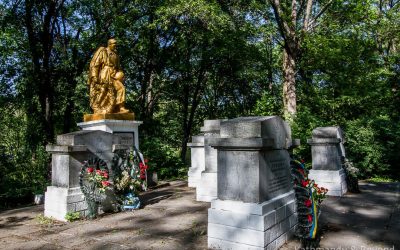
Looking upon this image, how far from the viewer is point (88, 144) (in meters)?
6.42

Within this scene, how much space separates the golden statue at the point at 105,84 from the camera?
8.88 meters

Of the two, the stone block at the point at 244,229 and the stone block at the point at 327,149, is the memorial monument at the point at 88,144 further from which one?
the stone block at the point at 327,149

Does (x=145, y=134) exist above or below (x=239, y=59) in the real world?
below

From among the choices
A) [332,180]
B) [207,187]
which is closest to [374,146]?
[332,180]

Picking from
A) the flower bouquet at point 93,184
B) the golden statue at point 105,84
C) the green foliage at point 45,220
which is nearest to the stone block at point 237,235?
the flower bouquet at point 93,184

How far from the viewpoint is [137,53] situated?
16.1m

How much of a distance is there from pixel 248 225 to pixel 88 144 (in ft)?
12.6

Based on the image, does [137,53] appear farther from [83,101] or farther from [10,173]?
[10,173]

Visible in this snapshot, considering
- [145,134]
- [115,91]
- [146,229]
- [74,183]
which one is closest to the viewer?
[146,229]

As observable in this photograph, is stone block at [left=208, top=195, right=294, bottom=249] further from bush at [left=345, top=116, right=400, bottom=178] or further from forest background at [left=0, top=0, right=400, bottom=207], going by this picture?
bush at [left=345, top=116, right=400, bottom=178]

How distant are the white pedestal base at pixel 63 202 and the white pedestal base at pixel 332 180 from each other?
18.4ft

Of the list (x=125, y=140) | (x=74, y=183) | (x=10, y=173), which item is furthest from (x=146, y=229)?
(x=10, y=173)

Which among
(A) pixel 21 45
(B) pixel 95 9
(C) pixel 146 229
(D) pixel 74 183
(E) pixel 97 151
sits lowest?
(C) pixel 146 229

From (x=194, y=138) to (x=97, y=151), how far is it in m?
3.24
